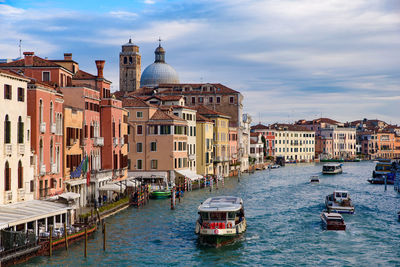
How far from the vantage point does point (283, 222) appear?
123ft

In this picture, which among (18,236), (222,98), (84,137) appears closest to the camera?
(18,236)

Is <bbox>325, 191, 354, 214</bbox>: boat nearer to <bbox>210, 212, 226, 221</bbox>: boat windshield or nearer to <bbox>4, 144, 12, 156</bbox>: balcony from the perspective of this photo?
<bbox>210, 212, 226, 221</bbox>: boat windshield

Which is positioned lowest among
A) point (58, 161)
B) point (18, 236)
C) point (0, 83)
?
point (18, 236)

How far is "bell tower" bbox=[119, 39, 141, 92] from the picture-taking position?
105m

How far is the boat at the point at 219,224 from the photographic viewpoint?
1169 inches

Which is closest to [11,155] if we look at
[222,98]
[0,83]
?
[0,83]

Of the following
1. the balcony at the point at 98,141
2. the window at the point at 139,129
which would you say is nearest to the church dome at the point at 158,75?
the window at the point at 139,129

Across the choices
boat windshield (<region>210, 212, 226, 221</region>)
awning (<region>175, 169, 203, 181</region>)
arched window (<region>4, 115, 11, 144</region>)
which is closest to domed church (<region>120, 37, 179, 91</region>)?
awning (<region>175, 169, 203, 181</region>)

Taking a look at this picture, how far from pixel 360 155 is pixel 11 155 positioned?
148m

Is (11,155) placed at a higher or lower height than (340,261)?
higher

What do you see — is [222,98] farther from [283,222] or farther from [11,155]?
[11,155]

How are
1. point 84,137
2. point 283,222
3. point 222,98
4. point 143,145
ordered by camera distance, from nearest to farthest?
point 283,222 < point 84,137 < point 143,145 < point 222,98

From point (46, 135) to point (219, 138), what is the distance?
146 ft

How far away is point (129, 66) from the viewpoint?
106m
